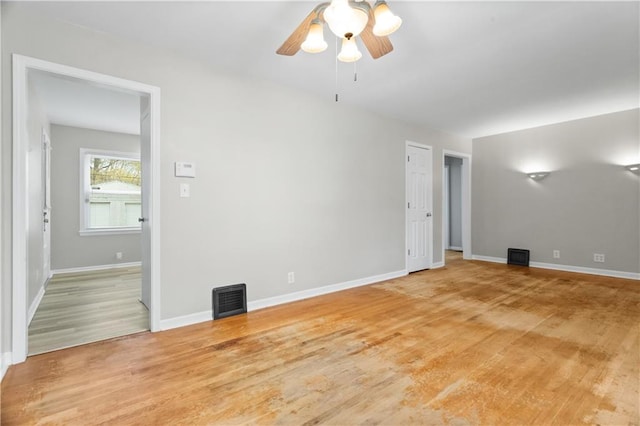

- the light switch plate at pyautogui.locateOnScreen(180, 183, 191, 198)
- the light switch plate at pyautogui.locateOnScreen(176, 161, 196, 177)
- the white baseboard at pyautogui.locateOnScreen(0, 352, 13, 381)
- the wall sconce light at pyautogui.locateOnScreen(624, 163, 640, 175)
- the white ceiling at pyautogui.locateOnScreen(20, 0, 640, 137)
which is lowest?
the white baseboard at pyautogui.locateOnScreen(0, 352, 13, 381)

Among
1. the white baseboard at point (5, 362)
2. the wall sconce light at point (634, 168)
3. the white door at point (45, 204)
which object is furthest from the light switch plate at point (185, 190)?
the wall sconce light at point (634, 168)

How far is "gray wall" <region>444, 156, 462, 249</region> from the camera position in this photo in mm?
8000

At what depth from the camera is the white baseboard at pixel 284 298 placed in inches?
110

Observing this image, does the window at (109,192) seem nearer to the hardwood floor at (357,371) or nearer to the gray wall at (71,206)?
the gray wall at (71,206)

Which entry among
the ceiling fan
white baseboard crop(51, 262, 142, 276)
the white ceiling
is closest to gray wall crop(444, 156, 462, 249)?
the white ceiling

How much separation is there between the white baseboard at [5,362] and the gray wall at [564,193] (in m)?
6.94

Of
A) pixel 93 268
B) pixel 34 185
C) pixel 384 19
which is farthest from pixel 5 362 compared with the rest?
pixel 93 268

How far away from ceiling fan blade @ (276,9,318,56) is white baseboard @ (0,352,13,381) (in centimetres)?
286

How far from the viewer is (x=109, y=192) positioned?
18.9 ft

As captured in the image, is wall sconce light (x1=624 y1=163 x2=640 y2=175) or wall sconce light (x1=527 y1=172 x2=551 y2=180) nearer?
wall sconce light (x1=624 y1=163 x2=640 y2=175)

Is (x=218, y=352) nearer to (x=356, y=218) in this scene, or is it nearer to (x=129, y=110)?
(x=356, y=218)

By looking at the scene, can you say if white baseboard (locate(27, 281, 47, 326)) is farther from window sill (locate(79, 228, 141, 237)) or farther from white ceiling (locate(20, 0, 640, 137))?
white ceiling (locate(20, 0, 640, 137))

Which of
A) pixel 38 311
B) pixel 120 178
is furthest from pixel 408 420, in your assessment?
pixel 120 178

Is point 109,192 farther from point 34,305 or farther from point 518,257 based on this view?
point 518,257
